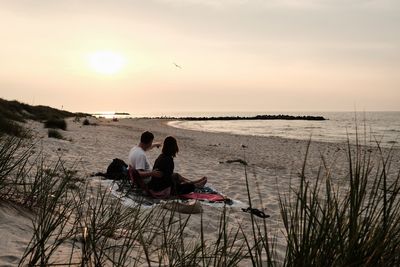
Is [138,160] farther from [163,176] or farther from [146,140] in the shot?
[163,176]

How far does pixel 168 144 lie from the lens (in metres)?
6.12

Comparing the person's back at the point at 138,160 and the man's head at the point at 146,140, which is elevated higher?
the man's head at the point at 146,140

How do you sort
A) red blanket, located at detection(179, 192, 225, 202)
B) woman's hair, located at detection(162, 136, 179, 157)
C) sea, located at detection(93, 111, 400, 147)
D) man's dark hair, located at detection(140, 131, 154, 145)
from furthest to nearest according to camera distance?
sea, located at detection(93, 111, 400, 147) → man's dark hair, located at detection(140, 131, 154, 145) → woman's hair, located at detection(162, 136, 179, 157) → red blanket, located at detection(179, 192, 225, 202)

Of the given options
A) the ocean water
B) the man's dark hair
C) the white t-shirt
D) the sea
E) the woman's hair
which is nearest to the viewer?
the woman's hair

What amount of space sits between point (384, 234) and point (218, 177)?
7.00 meters

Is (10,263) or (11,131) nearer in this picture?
(10,263)

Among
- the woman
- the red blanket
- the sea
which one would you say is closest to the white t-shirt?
the woman

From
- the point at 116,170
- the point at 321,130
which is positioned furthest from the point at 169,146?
the point at 321,130

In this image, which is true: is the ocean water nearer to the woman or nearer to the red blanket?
the red blanket

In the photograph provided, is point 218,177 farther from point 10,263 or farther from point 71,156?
point 10,263

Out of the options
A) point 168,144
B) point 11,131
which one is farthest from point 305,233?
point 11,131

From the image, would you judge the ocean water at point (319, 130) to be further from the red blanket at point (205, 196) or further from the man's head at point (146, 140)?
the man's head at point (146, 140)

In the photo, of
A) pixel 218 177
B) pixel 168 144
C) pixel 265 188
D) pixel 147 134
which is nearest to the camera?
pixel 168 144

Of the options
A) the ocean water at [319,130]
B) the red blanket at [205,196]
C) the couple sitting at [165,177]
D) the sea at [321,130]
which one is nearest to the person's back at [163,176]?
the couple sitting at [165,177]
